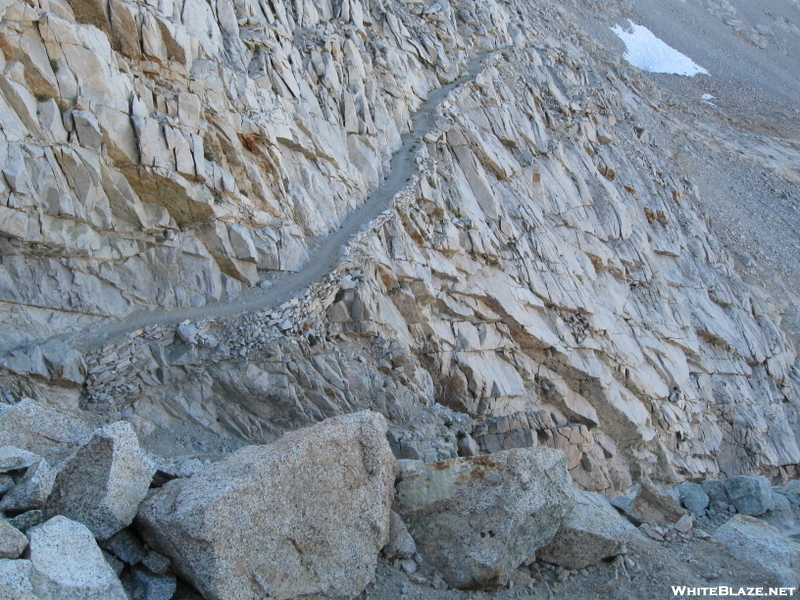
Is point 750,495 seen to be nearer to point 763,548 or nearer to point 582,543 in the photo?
point 763,548

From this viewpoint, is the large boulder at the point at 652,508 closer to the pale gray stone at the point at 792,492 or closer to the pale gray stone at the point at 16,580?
the pale gray stone at the point at 792,492

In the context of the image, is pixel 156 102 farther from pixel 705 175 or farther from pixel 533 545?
pixel 705 175

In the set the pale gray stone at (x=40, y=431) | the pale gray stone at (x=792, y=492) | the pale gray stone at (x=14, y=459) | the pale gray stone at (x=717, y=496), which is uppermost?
the pale gray stone at (x=792, y=492)

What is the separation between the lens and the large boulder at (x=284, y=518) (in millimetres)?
8250

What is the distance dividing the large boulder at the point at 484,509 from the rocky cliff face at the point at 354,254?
7.32m

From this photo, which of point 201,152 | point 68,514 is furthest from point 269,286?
point 68,514

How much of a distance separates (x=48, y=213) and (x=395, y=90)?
68.1 ft

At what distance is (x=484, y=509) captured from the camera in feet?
34.3

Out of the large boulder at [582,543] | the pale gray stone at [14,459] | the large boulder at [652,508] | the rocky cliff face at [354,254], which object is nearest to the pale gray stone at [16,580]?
the pale gray stone at [14,459]

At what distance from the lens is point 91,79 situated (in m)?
18.2

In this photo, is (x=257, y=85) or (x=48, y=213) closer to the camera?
(x=48, y=213)

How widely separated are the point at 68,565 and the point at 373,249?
16.8 metres

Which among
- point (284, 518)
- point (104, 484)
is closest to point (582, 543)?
point (284, 518)

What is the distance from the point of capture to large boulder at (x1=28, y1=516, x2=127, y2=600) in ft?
22.9
